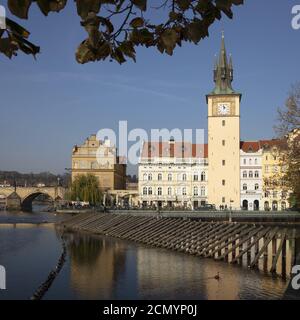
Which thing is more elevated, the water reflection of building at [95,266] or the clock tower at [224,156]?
the clock tower at [224,156]

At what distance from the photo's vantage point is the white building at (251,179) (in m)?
70.2

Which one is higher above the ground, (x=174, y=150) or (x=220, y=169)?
(x=174, y=150)

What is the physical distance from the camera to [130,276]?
1812 cm

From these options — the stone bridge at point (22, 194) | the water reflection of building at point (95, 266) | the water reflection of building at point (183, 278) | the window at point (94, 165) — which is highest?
the window at point (94, 165)

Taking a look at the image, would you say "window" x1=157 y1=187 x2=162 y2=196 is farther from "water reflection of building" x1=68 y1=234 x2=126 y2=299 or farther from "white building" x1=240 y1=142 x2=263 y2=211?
"water reflection of building" x1=68 y1=234 x2=126 y2=299

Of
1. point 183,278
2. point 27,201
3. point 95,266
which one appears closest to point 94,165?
point 27,201

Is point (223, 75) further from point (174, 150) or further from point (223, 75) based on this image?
point (174, 150)

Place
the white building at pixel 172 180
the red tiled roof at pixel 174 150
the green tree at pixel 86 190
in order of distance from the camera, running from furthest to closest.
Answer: the red tiled roof at pixel 174 150, the green tree at pixel 86 190, the white building at pixel 172 180

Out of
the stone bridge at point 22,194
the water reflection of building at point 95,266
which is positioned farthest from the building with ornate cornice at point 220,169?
the water reflection of building at point 95,266

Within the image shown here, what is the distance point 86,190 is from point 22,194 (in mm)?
28993

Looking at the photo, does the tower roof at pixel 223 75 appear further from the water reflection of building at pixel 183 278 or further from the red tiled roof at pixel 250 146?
the water reflection of building at pixel 183 278

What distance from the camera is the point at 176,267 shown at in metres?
20.2

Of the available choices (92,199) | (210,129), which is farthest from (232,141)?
(92,199)

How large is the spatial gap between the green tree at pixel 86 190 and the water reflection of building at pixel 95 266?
42.4m
